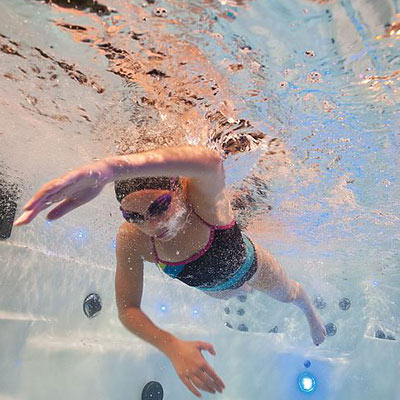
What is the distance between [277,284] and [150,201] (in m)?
3.61

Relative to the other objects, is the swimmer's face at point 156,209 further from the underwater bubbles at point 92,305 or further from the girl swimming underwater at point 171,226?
the underwater bubbles at point 92,305

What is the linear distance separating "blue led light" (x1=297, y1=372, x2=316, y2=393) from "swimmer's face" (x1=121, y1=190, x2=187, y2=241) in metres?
8.60

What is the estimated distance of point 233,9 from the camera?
3279mm

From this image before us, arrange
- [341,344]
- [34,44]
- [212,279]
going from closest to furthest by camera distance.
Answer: [34,44] → [212,279] → [341,344]

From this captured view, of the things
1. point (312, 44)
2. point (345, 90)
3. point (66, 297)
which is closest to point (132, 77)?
point (312, 44)

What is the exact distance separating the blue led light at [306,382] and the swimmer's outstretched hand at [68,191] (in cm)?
1014

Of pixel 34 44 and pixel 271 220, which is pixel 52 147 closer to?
pixel 34 44

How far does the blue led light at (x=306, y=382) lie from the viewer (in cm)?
1024

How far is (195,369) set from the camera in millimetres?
2875

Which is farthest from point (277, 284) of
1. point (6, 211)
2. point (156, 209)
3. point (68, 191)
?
point (6, 211)

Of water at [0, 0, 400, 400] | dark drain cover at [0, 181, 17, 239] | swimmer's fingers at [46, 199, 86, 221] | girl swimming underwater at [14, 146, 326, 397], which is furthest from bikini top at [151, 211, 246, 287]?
dark drain cover at [0, 181, 17, 239]

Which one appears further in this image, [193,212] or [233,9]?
[193,212]

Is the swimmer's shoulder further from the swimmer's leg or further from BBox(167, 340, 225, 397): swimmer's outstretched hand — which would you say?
the swimmer's leg

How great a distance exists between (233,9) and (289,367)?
33.1 feet
